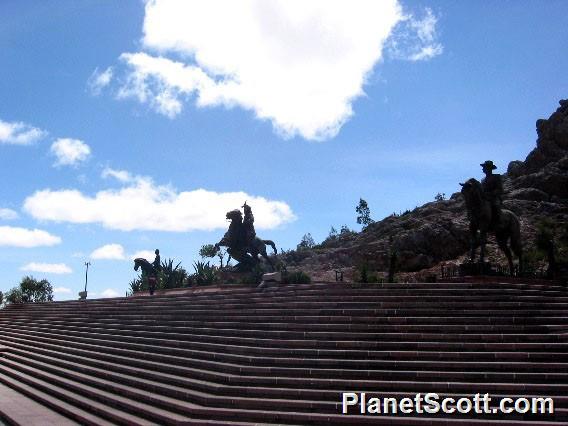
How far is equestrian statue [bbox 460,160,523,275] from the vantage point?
15195mm

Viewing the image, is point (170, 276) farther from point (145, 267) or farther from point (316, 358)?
point (316, 358)

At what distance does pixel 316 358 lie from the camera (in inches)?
372

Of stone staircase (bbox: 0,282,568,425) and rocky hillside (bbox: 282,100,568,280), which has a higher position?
rocky hillside (bbox: 282,100,568,280)

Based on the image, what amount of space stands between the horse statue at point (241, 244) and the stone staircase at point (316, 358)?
758cm

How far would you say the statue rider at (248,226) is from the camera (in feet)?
73.7

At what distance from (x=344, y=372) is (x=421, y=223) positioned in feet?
111

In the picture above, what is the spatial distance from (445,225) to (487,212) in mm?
24021

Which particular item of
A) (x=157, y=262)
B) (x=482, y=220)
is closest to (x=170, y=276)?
(x=157, y=262)

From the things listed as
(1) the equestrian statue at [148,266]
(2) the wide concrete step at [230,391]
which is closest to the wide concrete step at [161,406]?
(2) the wide concrete step at [230,391]

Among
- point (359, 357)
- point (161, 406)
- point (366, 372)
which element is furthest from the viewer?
point (359, 357)

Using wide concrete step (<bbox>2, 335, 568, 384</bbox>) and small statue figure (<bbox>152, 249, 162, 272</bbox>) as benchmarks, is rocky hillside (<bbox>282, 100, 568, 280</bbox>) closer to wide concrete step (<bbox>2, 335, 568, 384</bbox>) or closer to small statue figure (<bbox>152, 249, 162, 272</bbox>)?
small statue figure (<bbox>152, 249, 162, 272</bbox>)

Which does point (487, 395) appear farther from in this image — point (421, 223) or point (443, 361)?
point (421, 223)

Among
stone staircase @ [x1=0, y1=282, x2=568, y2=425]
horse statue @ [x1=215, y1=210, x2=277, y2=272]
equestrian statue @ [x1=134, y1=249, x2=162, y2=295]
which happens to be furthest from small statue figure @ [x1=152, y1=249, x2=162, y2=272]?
stone staircase @ [x1=0, y1=282, x2=568, y2=425]

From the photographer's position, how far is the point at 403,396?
795 centimetres
